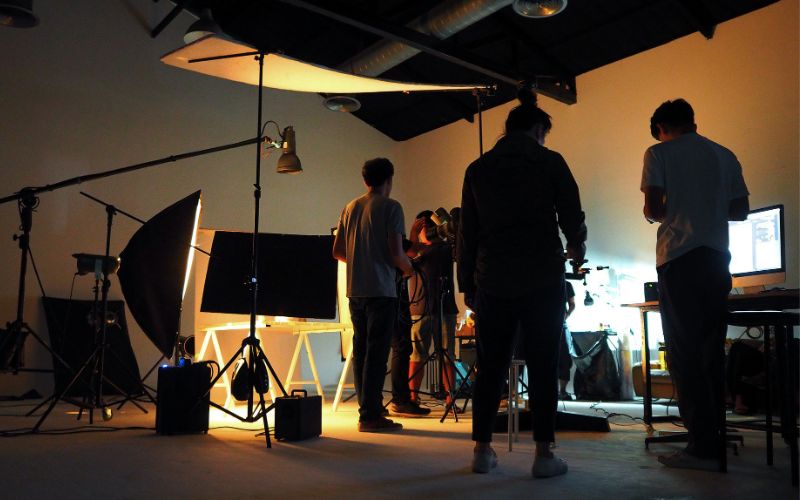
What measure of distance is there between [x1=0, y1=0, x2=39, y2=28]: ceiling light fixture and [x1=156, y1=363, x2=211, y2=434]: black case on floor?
2.98 metres

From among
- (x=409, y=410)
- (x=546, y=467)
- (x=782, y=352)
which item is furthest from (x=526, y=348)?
(x=409, y=410)

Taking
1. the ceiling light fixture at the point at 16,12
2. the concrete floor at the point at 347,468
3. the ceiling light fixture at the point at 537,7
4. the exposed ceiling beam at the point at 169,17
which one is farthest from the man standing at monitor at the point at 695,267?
the exposed ceiling beam at the point at 169,17

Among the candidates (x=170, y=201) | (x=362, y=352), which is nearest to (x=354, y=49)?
(x=170, y=201)

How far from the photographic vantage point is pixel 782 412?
107 inches

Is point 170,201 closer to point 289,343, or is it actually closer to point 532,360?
point 289,343

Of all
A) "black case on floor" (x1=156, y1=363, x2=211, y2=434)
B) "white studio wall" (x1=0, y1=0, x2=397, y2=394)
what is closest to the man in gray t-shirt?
"black case on floor" (x1=156, y1=363, x2=211, y2=434)

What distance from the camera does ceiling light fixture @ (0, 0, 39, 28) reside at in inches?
191

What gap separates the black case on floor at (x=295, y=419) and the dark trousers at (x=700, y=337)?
179 cm

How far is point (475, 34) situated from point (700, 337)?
5839 millimetres

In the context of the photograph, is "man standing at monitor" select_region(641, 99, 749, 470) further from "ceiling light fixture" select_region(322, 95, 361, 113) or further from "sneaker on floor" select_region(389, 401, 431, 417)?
→ "ceiling light fixture" select_region(322, 95, 361, 113)

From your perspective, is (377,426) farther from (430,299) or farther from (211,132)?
(211,132)

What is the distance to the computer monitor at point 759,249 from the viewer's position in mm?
4188

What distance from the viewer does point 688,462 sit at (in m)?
2.57

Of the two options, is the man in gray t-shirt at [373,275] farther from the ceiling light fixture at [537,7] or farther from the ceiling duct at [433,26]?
the ceiling duct at [433,26]
